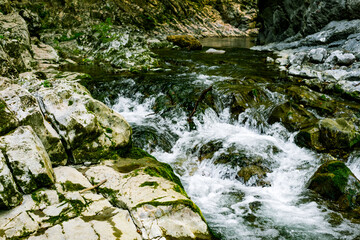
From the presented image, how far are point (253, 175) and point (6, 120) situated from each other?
5152 millimetres

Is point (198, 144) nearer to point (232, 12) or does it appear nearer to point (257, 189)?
point (257, 189)

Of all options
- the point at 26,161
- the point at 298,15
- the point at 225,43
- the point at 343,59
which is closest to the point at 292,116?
the point at 343,59

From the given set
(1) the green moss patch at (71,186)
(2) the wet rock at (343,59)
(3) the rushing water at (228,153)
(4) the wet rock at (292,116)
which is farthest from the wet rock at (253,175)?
(2) the wet rock at (343,59)

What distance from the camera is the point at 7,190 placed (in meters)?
3.22

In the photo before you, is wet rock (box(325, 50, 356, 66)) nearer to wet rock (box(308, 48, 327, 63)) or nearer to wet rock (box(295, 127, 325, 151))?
wet rock (box(308, 48, 327, 63))

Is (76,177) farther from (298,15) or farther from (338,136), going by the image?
(298,15)

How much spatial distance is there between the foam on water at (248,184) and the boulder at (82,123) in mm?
2019

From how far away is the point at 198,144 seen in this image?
24.3 ft

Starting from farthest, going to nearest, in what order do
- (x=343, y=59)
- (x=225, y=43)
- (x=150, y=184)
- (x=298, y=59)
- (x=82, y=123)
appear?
(x=225, y=43) < (x=298, y=59) < (x=343, y=59) < (x=82, y=123) < (x=150, y=184)

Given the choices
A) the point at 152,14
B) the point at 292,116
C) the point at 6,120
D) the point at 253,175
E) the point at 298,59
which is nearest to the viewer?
the point at 6,120

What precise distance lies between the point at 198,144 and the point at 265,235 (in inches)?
136

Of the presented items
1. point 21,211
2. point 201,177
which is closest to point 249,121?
point 201,177

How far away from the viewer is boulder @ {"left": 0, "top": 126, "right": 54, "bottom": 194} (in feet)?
11.3

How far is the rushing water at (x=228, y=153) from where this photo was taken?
469 centimetres
